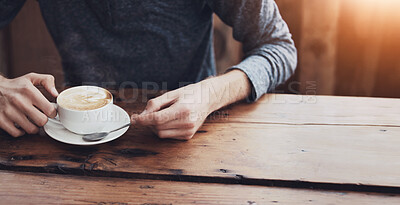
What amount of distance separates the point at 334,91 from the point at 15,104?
1.64m

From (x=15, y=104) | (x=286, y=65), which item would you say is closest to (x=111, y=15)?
(x=15, y=104)

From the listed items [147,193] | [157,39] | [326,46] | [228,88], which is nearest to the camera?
[147,193]

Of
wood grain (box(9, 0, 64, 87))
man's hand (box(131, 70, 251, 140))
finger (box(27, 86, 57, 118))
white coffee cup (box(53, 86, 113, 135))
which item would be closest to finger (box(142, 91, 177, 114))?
man's hand (box(131, 70, 251, 140))

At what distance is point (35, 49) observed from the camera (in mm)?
1959

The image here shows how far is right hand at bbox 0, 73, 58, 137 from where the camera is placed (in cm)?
86

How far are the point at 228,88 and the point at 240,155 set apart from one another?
265mm

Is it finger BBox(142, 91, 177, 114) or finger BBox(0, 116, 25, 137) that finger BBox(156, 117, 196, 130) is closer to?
finger BBox(142, 91, 177, 114)

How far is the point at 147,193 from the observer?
0.71 metres

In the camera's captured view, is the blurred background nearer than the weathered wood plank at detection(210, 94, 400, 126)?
No

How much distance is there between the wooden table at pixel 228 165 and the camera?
70 centimetres

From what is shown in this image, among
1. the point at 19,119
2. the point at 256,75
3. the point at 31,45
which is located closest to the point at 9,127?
the point at 19,119

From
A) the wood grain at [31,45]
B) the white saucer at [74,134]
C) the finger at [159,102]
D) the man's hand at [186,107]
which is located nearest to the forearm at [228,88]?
the man's hand at [186,107]

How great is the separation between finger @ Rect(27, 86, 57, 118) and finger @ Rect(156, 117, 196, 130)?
10.6 inches

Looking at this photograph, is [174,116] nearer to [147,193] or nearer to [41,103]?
[147,193]
